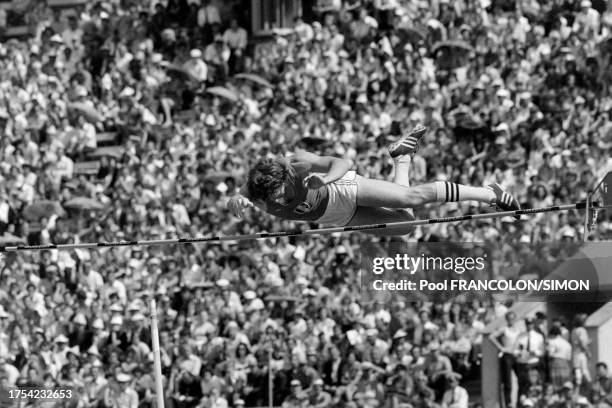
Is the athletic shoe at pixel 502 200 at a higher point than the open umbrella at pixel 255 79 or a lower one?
lower

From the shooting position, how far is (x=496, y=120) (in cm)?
2695

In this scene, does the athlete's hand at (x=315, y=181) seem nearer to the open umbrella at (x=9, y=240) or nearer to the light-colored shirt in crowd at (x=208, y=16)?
the open umbrella at (x=9, y=240)

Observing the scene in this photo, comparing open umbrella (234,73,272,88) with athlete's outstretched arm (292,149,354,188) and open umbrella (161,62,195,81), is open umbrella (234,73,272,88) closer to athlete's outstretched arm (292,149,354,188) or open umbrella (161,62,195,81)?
open umbrella (161,62,195,81)

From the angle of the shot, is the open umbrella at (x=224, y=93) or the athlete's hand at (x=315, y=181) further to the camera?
the open umbrella at (x=224, y=93)

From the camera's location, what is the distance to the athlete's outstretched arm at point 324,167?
16.1m

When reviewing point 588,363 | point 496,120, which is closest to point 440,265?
point 588,363

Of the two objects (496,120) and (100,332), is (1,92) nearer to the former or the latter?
(100,332)

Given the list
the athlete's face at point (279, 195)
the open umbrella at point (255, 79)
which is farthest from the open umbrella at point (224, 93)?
the athlete's face at point (279, 195)

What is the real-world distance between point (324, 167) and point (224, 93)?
13487 mm

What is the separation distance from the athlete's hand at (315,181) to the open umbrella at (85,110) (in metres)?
15.0

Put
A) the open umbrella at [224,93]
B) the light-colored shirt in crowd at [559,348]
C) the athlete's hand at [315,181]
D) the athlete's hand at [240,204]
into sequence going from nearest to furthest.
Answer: the athlete's hand at [315,181], the athlete's hand at [240,204], the light-colored shirt in crowd at [559,348], the open umbrella at [224,93]

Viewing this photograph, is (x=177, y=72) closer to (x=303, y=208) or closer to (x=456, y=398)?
(x=456, y=398)

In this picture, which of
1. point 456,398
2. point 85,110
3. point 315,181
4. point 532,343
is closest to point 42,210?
point 85,110

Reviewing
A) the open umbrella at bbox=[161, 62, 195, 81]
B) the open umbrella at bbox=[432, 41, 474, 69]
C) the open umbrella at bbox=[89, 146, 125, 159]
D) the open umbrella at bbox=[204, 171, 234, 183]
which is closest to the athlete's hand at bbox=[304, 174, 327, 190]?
the open umbrella at bbox=[204, 171, 234, 183]
